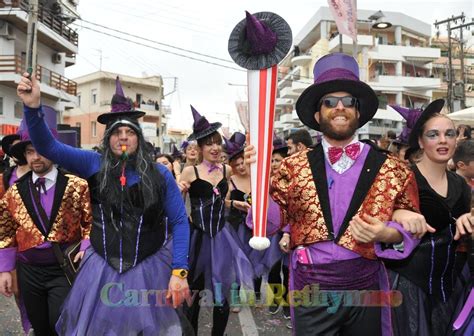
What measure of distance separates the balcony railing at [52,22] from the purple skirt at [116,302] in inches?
1036

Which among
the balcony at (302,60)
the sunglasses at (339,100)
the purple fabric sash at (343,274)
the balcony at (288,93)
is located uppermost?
the balcony at (302,60)

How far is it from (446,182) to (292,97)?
54.6m

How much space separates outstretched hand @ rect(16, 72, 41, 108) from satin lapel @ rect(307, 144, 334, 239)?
5.37 feet

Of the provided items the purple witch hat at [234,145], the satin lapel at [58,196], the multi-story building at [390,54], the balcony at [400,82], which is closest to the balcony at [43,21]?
the purple witch hat at [234,145]

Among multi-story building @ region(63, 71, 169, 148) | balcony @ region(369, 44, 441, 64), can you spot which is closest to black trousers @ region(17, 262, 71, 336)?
balcony @ region(369, 44, 441, 64)

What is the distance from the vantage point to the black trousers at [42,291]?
3.68 meters

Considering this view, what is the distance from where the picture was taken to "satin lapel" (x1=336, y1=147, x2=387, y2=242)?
261 cm

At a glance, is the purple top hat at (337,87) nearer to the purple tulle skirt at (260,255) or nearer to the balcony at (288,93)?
the purple tulle skirt at (260,255)

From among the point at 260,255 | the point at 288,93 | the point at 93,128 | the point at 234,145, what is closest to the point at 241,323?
the point at 260,255

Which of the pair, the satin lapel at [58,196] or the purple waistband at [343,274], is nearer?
the purple waistband at [343,274]

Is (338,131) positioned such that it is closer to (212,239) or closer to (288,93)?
(212,239)

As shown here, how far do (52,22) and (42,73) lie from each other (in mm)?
3567

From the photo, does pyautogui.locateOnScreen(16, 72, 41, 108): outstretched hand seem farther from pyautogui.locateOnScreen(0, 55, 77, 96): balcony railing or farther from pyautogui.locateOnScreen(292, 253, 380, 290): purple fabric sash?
pyautogui.locateOnScreen(0, 55, 77, 96): balcony railing

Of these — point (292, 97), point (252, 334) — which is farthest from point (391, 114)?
point (252, 334)
